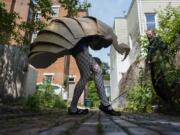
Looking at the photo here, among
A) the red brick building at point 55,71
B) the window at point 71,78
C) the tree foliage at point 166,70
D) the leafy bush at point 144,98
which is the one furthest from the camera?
the window at point 71,78

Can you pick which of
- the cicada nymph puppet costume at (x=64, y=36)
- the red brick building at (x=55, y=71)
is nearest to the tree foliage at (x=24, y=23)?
the cicada nymph puppet costume at (x=64, y=36)

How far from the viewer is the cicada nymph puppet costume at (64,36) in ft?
17.3

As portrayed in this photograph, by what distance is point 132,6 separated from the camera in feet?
88.9

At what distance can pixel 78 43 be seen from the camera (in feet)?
18.1

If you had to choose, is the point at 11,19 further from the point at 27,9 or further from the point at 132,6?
the point at 27,9

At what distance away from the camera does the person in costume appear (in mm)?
→ 5285

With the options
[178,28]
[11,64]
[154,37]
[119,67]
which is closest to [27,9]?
[119,67]

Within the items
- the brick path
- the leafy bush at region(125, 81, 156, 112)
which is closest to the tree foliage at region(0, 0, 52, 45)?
the leafy bush at region(125, 81, 156, 112)

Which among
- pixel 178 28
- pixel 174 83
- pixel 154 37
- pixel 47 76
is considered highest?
pixel 47 76

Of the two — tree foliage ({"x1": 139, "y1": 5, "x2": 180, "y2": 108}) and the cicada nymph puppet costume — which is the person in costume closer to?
the cicada nymph puppet costume

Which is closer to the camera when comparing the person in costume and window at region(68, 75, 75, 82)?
the person in costume

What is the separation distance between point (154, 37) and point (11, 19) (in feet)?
17.9

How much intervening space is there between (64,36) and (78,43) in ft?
1.10

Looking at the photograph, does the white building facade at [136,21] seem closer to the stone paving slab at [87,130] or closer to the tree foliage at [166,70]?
the tree foliage at [166,70]
